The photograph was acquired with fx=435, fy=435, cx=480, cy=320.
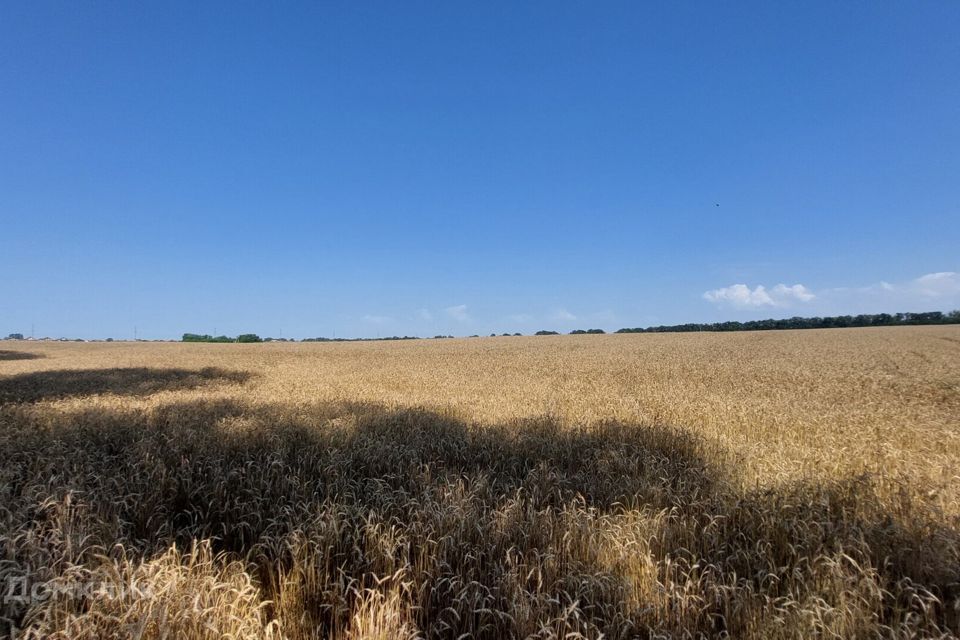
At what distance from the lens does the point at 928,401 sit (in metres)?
13.8

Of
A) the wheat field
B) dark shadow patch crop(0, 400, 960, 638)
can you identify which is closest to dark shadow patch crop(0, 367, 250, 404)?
the wheat field

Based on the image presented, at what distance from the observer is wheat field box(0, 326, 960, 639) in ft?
10.5

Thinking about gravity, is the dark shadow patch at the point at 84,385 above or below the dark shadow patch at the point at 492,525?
above

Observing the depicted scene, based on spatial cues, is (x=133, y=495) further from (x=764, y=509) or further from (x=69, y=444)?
(x=764, y=509)

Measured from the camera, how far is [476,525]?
436 centimetres

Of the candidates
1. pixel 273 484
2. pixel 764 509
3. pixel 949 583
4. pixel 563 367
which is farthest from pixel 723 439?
pixel 563 367

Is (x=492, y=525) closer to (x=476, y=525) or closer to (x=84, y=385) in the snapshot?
(x=476, y=525)

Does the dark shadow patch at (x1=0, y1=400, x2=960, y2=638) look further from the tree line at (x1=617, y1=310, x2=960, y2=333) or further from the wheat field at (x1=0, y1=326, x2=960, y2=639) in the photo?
the tree line at (x1=617, y1=310, x2=960, y2=333)

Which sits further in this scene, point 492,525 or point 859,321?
point 859,321

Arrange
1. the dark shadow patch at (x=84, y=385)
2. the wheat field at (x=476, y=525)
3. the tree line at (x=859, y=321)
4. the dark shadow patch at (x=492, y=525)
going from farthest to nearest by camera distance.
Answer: the tree line at (x=859, y=321), the dark shadow patch at (x=84, y=385), the dark shadow patch at (x=492, y=525), the wheat field at (x=476, y=525)

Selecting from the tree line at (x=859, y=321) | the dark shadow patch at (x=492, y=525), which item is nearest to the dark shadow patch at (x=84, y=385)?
the dark shadow patch at (x=492, y=525)

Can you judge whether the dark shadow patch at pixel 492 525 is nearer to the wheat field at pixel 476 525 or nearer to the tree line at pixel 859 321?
the wheat field at pixel 476 525

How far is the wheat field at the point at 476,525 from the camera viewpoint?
320cm

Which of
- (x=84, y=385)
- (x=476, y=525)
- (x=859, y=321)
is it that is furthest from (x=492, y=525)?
(x=859, y=321)
